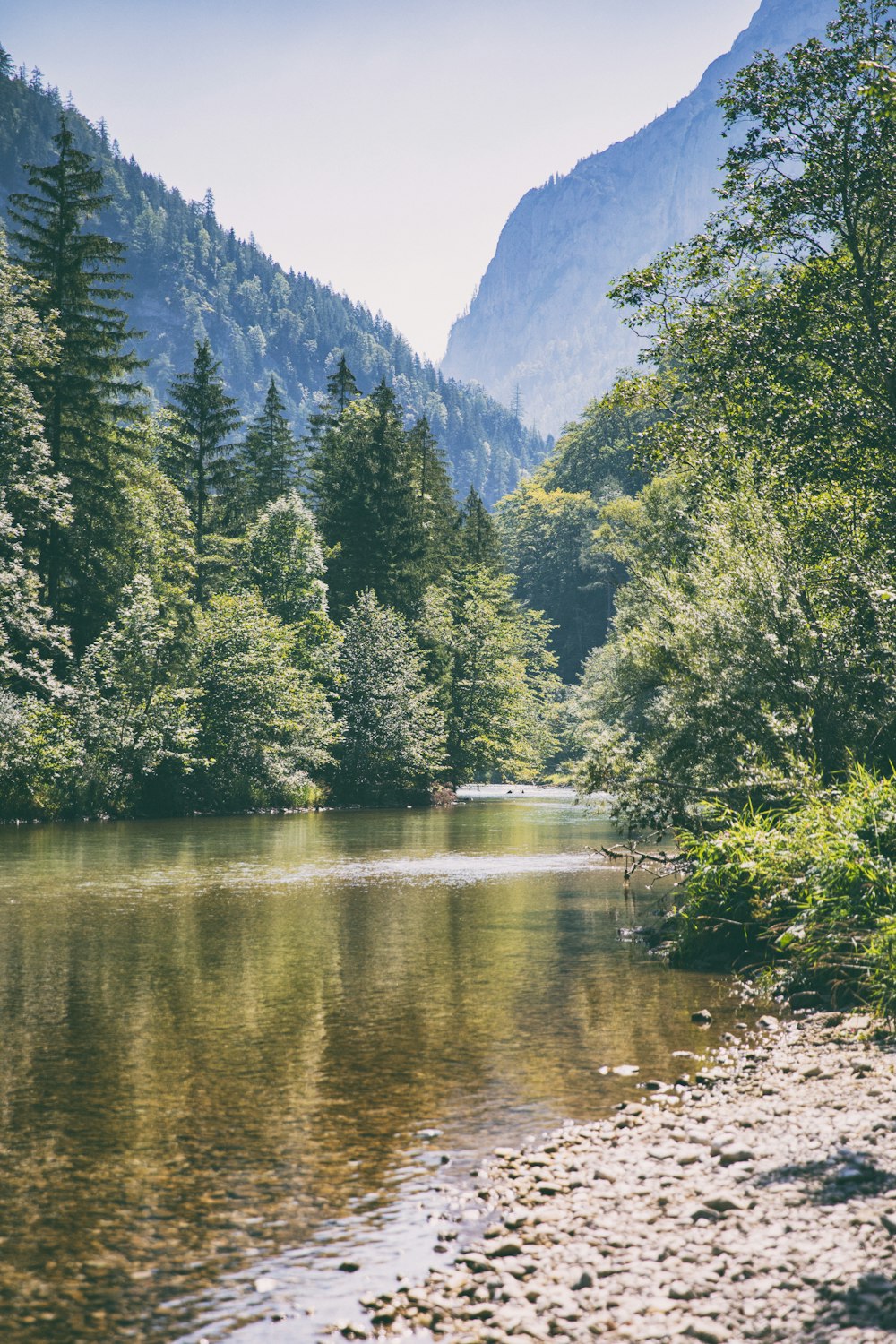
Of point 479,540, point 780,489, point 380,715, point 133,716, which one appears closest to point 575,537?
point 479,540

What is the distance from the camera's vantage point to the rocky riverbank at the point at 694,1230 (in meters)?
5.01

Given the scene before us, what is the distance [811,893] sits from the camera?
11844mm

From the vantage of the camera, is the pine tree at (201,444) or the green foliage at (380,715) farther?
the pine tree at (201,444)

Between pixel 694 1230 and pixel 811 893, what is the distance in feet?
21.4

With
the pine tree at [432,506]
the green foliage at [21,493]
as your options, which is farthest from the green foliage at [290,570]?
the green foliage at [21,493]

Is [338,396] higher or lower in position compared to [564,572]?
higher

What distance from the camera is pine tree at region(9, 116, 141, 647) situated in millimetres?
40438

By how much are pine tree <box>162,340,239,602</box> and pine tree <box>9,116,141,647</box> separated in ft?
49.7

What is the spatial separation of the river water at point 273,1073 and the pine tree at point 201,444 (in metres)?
39.8

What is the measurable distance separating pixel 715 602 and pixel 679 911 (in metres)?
5.85

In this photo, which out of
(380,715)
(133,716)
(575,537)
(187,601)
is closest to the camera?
(133,716)

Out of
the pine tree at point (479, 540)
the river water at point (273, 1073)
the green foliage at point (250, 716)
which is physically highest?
the pine tree at point (479, 540)

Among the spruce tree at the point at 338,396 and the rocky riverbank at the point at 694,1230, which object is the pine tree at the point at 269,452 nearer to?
the spruce tree at the point at 338,396

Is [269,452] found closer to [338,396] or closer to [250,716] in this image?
[338,396]
